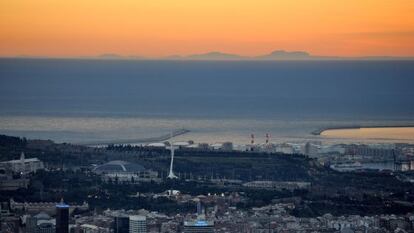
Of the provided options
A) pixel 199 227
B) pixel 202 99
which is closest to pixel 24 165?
pixel 199 227

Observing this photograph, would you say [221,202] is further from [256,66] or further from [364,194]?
[256,66]

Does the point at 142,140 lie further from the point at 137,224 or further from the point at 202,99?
the point at 202,99

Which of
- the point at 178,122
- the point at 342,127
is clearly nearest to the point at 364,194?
the point at 342,127

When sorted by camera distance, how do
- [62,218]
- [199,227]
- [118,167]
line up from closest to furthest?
[199,227] < [62,218] < [118,167]

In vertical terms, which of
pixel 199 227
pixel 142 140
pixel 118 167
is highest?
pixel 142 140

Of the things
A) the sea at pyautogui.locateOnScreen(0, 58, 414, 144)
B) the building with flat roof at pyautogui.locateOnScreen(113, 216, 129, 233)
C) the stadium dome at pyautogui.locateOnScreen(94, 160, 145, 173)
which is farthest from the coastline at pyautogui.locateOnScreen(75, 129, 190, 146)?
the building with flat roof at pyautogui.locateOnScreen(113, 216, 129, 233)

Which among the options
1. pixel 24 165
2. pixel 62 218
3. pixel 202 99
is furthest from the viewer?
pixel 202 99

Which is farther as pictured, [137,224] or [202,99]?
[202,99]
